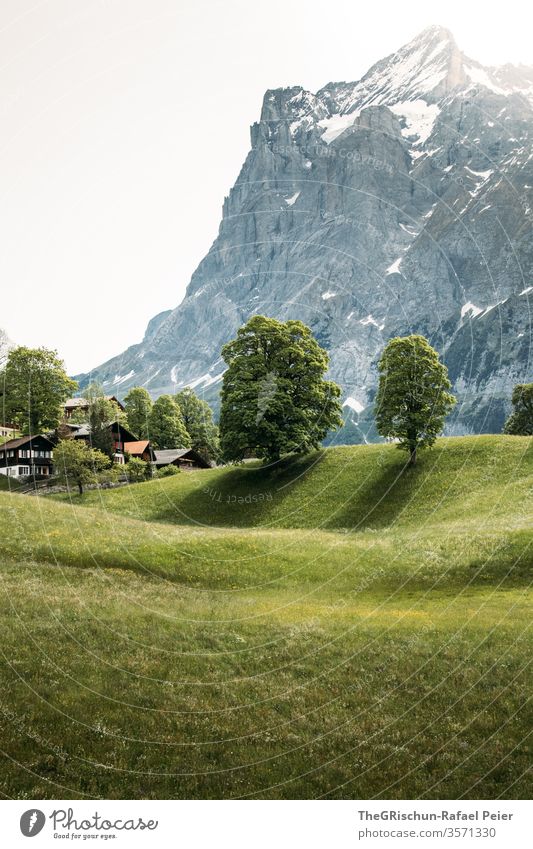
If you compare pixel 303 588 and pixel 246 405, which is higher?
pixel 246 405

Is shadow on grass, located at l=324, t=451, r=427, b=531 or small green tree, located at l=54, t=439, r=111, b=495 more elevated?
small green tree, located at l=54, t=439, r=111, b=495

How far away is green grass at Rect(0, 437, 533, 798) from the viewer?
1563cm

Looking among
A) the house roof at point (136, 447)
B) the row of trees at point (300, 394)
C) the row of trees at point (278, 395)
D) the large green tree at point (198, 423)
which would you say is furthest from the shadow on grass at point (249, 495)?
the large green tree at point (198, 423)

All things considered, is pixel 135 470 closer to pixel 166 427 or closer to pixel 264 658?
pixel 166 427

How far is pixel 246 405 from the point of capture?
67.6 m

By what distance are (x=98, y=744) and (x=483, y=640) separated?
627 inches

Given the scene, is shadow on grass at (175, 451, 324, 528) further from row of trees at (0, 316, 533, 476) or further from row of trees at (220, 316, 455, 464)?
row of trees at (220, 316, 455, 464)

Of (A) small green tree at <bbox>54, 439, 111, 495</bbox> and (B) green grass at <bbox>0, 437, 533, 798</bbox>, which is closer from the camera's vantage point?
(B) green grass at <bbox>0, 437, 533, 798</bbox>

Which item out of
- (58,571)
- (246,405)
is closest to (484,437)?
(246,405)

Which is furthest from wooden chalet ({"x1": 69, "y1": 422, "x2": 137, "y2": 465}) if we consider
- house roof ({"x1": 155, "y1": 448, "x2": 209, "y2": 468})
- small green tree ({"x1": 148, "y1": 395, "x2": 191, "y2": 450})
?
small green tree ({"x1": 148, "y1": 395, "x2": 191, "y2": 450})

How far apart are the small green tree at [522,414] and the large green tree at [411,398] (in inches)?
2222

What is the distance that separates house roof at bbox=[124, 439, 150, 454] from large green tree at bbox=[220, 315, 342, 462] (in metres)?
34.1

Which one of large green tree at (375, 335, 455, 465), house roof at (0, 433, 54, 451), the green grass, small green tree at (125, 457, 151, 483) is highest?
large green tree at (375, 335, 455, 465)
